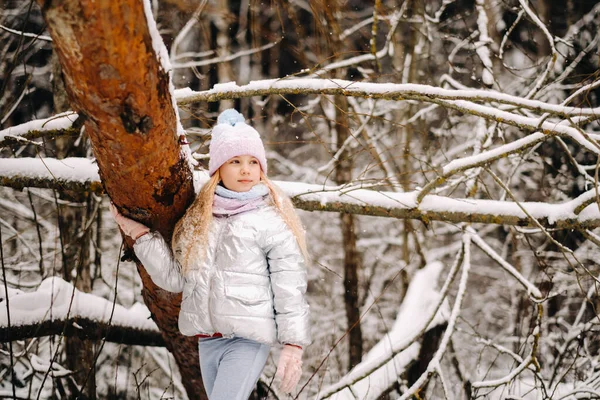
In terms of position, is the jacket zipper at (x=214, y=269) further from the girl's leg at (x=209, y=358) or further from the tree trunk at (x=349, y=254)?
the tree trunk at (x=349, y=254)

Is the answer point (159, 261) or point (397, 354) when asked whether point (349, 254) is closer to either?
point (397, 354)

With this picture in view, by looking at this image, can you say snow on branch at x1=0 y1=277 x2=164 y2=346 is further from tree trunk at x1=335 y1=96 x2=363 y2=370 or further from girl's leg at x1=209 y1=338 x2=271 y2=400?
tree trunk at x1=335 y1=96 x2=363 y2=370

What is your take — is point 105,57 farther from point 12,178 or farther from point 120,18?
point 12,178

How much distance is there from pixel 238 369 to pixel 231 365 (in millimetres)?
31

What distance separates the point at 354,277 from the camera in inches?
251

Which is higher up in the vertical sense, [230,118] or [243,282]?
[230,118]

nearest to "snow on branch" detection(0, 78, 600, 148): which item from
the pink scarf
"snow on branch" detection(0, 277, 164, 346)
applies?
the pink scarf

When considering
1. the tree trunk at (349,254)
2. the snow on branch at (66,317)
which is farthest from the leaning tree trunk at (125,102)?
the tree trunk at (349,254)

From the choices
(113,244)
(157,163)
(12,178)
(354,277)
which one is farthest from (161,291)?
(113,244)

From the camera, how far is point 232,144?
77.2 inches

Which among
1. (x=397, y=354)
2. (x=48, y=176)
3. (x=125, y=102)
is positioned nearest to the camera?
(x=125, y=102)

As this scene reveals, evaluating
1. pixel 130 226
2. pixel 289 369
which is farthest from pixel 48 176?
pixel 289 369

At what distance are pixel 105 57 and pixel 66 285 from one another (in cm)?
197

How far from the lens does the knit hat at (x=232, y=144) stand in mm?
1961
